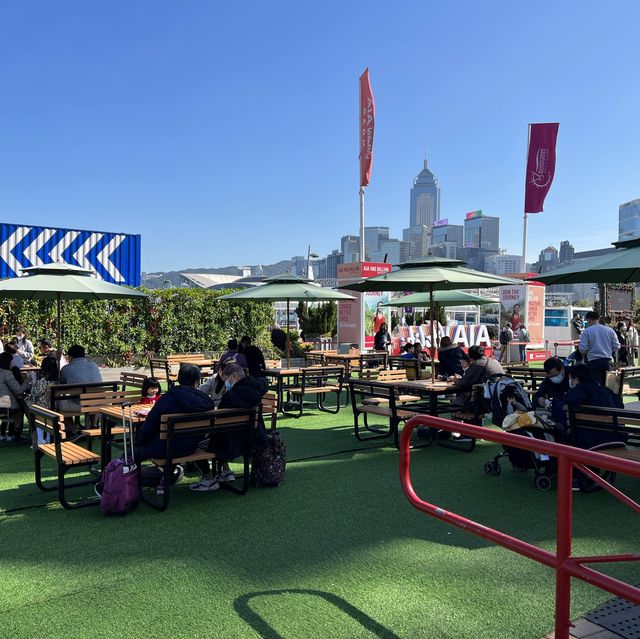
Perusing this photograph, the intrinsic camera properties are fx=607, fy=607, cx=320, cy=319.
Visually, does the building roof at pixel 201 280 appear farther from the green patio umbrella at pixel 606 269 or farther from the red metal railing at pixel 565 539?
the red metal railing at pixel 565 539

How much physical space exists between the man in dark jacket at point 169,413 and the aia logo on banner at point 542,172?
24.7 metres

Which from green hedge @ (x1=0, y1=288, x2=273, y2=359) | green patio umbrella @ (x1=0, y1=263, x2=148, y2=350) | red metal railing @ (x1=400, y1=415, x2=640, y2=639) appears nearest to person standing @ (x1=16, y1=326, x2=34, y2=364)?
green hedge @ (x1=0, y1=288, x2=273, y2=359)

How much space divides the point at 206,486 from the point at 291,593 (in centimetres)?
231

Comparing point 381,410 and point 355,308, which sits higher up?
point 355,308

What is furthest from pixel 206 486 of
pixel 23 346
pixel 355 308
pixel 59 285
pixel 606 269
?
pixel 355 308

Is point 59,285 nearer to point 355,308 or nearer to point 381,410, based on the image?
point 381,410

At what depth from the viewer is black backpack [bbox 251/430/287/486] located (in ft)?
18.7

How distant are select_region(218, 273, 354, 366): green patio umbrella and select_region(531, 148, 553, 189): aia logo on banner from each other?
18.8 meters

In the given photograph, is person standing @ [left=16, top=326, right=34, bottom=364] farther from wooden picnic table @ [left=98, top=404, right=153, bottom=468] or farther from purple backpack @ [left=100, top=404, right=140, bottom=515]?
purple backpack @ [left=100, top=404, right=140, bottom=515]

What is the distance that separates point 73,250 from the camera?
1936 centimetres

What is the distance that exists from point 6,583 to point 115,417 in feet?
7.30

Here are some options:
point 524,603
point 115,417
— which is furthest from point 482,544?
point 115,417

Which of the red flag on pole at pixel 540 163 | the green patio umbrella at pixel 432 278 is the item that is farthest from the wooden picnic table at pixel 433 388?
the red flag on pole at pixel 540 163

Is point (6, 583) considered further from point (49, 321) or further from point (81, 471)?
point (49, 321)
